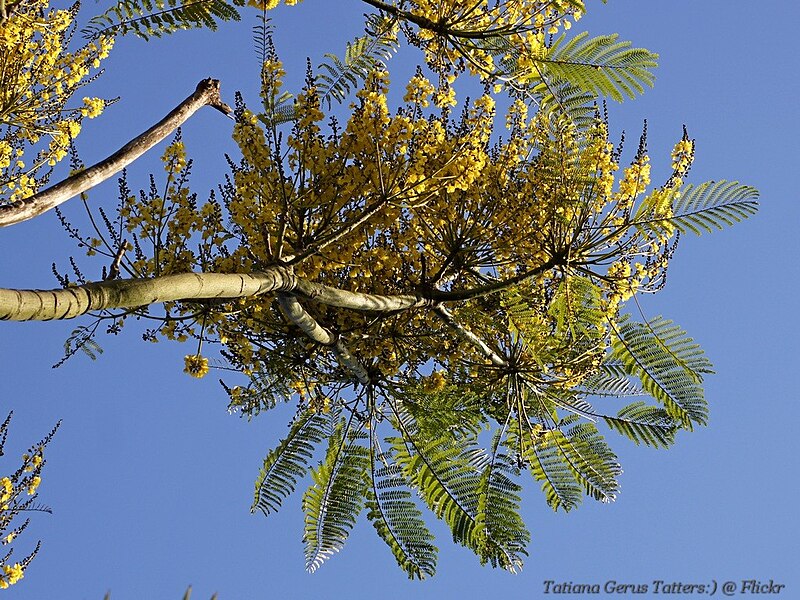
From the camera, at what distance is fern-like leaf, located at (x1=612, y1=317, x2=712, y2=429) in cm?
459

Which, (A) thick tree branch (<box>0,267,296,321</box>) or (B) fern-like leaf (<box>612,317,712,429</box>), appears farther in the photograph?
(B) fern-like leaf (<box>612,317,712,429</box>)

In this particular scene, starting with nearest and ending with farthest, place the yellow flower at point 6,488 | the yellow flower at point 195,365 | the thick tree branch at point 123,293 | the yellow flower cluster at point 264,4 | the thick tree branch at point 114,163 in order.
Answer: the thick tree branch at point 123,293 < the yellow flower cluster at point 264,4 < the yellow flower at point 195,365 < the thick tree branch at point 114,163 < the yellow flower at point 6,488

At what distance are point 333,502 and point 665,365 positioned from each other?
2320mm

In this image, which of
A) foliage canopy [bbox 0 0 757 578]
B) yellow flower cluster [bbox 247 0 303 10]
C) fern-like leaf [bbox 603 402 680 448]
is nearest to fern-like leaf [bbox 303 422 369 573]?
foliage canopy [bbox 0 0 757 578]

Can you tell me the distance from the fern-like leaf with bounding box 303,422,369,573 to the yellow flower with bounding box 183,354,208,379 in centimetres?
163

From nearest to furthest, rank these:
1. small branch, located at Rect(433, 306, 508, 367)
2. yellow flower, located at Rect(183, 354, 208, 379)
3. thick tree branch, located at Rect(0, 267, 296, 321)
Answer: thick tree branch, located at Rect(0, 267, 296, 321)
yellow flower, located at Rect(183, 354, 208, 379)
small branch, located at Rect(433, 306, 508, 367)

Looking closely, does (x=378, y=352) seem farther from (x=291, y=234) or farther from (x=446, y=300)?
(x=291, y=234)

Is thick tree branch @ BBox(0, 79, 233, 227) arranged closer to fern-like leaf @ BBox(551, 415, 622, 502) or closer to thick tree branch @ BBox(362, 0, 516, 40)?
thick tree branch @ BBox(362, 0, 516, 40)

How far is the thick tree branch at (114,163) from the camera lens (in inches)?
153

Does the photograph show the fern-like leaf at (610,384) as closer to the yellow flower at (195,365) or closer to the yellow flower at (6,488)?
the yellow flower at (195,365)

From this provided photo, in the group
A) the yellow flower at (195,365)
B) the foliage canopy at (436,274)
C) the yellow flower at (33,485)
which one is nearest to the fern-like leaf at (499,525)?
the foliage canopy at (436,274)

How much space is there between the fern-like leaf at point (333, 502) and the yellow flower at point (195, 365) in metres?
1.63

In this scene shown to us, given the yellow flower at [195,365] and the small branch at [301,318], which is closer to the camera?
the small branch at [301,318]

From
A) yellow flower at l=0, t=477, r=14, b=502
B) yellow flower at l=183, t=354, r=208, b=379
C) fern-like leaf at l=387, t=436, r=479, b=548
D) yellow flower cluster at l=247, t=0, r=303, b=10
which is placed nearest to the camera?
yellow flower cluster at l=247, t=0, r=303, b=10
